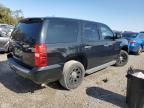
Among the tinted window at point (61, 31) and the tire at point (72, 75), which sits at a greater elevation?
the tinted window at point (61, 31)

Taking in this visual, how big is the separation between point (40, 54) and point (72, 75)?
50.1 inches

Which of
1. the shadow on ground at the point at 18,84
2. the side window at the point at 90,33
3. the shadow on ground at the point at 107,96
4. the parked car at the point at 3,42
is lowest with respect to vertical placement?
the shadow on ground at the point at 107,96

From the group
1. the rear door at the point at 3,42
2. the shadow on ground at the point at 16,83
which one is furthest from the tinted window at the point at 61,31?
the rear door at the point at 3,42

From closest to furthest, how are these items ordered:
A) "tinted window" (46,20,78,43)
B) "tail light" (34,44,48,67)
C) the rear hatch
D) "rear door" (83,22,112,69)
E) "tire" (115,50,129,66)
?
"tail light" (34,44,48,67), the rear hatch, "tinted window" (46,20,78,43), "rear door" (83,22,112,69), "tire" (115,50,129,66)

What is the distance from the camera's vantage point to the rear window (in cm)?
414

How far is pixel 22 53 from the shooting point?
445 centimetres

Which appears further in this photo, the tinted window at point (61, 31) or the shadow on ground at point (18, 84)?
the shadow on ground at point (18, 84)

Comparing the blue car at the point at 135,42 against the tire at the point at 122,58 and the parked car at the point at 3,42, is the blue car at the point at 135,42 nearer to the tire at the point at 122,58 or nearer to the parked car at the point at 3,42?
the tire at the point at 122,58

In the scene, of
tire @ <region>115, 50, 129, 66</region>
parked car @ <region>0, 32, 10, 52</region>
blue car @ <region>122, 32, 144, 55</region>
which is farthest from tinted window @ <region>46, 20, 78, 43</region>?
blue car @ <region>122, 32, 144, 55</region>

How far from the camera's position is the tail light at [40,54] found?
13.1 feet

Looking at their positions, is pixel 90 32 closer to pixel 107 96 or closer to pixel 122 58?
pixel 107 96

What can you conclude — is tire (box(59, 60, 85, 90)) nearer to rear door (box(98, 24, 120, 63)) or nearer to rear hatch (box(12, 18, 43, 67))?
rear hatch (box(12, 18, 43, 67))

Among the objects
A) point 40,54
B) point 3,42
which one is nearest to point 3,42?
point 3,42

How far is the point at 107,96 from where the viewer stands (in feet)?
15.3
